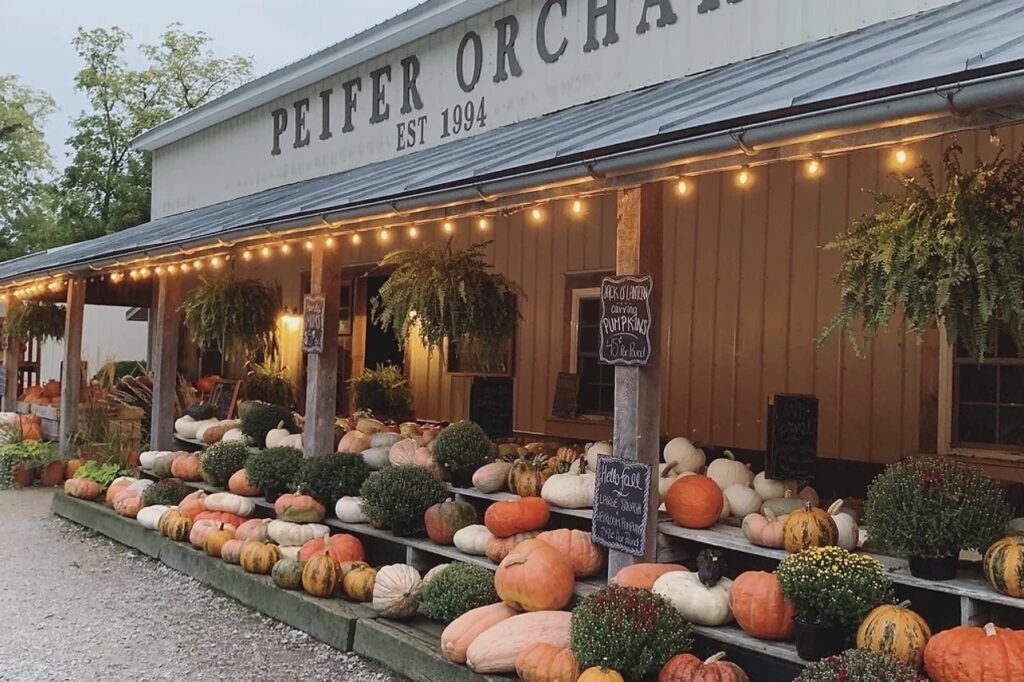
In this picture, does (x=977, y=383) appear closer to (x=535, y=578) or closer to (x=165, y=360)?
(x=535, y=578)

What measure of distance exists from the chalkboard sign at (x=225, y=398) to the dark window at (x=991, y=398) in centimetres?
783

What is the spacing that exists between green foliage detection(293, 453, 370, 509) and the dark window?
14.4 feet

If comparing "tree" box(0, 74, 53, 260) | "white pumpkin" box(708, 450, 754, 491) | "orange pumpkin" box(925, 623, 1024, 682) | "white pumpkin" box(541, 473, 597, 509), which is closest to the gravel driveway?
"white pumpkin" box(541, 473, 597, 509)

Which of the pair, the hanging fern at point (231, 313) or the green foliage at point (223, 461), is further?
the hanging fern at point (231, 313)

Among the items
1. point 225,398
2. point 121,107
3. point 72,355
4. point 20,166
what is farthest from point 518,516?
point 20,166

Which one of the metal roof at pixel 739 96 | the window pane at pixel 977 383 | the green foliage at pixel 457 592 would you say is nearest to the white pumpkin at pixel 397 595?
the green foliage at pixel 457 592

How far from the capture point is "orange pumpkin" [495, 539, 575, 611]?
4.96m

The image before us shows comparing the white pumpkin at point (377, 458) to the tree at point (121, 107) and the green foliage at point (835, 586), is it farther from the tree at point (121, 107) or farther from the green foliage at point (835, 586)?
the tree at point (121, 107)

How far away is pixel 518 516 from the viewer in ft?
18.4

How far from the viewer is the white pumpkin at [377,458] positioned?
24.2 ft

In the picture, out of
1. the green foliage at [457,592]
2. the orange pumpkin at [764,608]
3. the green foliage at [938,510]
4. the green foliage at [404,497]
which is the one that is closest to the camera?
the green foliage at [938,510]

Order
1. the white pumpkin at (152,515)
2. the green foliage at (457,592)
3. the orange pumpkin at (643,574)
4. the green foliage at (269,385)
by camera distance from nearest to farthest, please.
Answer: the orange pumpkin at (643,574)
the green foliage at (457,592)
the white pumpkin at (152,515)
the green foliage at (269,385)

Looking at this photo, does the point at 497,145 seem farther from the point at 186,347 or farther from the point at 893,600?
the point at 186,347

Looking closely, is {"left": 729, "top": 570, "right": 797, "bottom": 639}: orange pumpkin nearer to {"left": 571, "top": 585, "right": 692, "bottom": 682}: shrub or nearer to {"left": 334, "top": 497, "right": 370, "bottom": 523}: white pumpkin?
{"left": 571, "top": 585, "right": 692, "bottom": 682}: shrub
